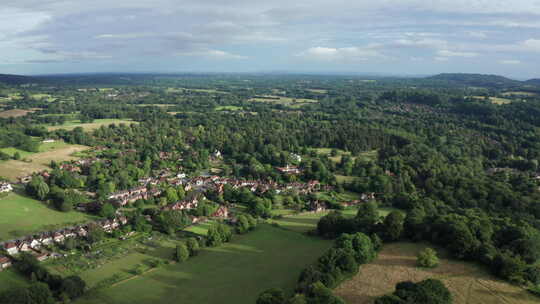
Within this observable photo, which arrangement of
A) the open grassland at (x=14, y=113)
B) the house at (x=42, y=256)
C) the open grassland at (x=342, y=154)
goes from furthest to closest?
the open grassland at (x=14, y=113), the open grassland at (x=342, y=154), the house at (x=42, y=256)

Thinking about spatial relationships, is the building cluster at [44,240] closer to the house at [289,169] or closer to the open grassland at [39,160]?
the open grassland at [39,160]

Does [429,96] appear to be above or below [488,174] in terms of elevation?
above

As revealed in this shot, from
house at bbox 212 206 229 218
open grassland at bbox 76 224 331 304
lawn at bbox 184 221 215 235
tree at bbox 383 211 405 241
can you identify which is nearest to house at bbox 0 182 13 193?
lawn at bbox 184 221 215 235

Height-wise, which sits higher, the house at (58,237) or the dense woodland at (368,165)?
the dense woodland at (368,165)

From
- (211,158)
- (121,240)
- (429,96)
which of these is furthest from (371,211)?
(429,96)

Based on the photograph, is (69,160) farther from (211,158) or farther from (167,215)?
(167,215)

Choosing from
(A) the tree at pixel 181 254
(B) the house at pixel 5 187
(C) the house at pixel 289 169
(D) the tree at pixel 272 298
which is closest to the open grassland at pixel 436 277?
(D) the tree at pixel 272 298

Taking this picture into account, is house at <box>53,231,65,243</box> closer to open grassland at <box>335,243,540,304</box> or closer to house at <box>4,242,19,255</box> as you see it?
house at <box>4,242,19,255</box>
